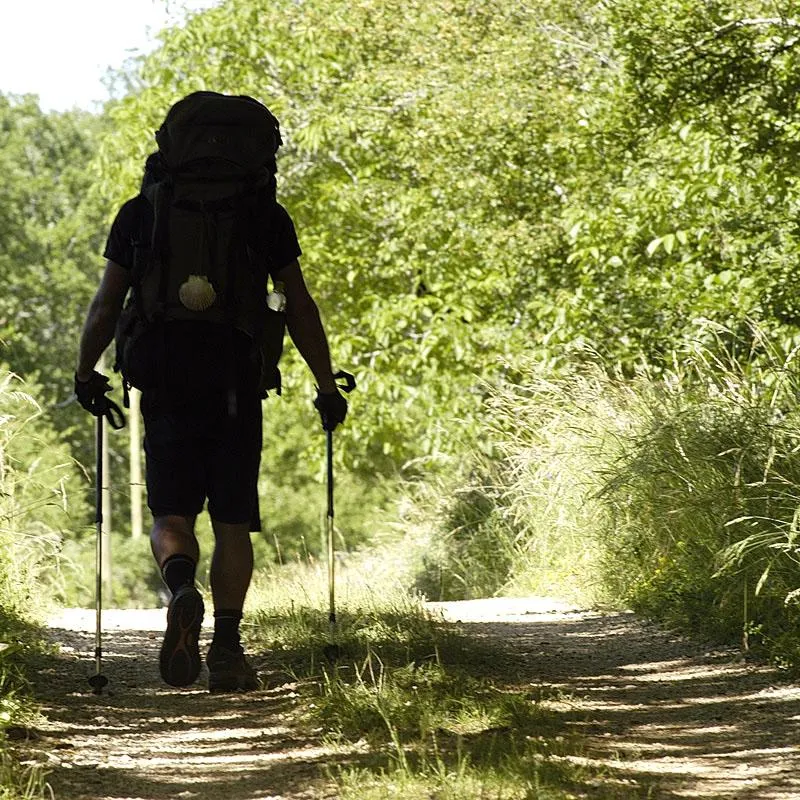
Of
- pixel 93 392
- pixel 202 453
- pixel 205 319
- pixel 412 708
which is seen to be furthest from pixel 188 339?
pixel 412 708

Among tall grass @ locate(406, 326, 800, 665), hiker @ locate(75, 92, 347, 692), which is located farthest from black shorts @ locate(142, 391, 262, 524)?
tall grass @ locate(406, 326, 800, 665)

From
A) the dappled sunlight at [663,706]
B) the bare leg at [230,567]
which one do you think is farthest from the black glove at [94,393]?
the dappled sunlight at [663,706]

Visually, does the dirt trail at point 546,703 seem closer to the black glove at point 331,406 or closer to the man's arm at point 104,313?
the black glove at point 331,406

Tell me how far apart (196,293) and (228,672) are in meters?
1.41

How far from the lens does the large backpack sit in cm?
531

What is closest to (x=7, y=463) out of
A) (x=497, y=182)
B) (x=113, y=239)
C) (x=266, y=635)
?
(x=266, y=635)

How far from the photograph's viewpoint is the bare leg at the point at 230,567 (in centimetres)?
560

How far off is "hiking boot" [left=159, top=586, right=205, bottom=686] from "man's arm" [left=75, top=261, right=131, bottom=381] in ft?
3.62

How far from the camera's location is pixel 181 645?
5.05 meters

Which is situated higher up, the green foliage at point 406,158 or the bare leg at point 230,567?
the green foliage at point 406,158

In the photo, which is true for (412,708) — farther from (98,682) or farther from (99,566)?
(99,566)

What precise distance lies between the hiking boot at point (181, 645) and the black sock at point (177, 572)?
7.3 inches

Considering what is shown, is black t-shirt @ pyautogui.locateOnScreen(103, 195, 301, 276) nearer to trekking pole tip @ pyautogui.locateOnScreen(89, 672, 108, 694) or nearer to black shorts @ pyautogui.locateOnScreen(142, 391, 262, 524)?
black shorts @ pyautogui.locateOnScreen(142, 391, 262, 524)

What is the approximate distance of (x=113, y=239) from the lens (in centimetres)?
545
